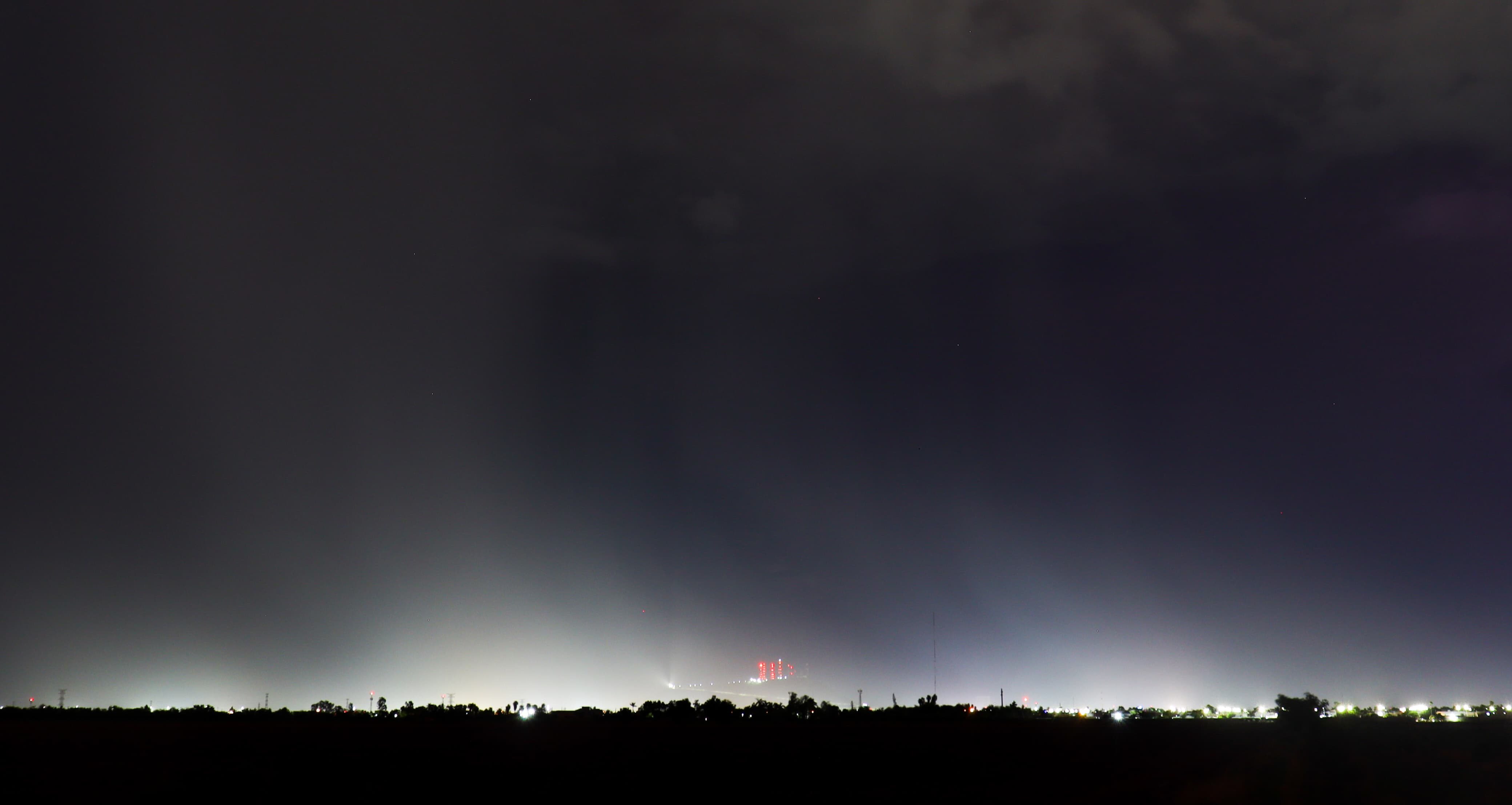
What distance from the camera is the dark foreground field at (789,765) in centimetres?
3503

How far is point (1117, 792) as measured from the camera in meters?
34.7

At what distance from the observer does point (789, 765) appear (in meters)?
48.2

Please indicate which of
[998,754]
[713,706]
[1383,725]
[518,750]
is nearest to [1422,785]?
[998,754]

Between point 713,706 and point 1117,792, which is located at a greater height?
point 1117,792

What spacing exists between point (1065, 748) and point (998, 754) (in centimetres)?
703

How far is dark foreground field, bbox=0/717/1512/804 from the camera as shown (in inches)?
1379

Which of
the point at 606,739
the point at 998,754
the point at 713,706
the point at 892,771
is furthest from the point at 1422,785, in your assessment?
the point at 713,706

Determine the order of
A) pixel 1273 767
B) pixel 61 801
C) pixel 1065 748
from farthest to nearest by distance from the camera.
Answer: pixel 1065 748 < pixel 1273 767 < pixel 61 801

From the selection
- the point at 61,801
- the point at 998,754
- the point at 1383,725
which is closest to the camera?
the point at 61,801

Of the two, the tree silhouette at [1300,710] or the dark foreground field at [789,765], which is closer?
the dark foreground field at [789,765]

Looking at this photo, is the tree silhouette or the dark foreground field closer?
the dark foreground field

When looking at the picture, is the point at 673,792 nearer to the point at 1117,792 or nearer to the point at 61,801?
the point at 1117,792

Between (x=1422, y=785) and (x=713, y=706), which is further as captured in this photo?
(x=713, y=706)

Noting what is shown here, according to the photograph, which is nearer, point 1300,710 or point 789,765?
point 789,765
